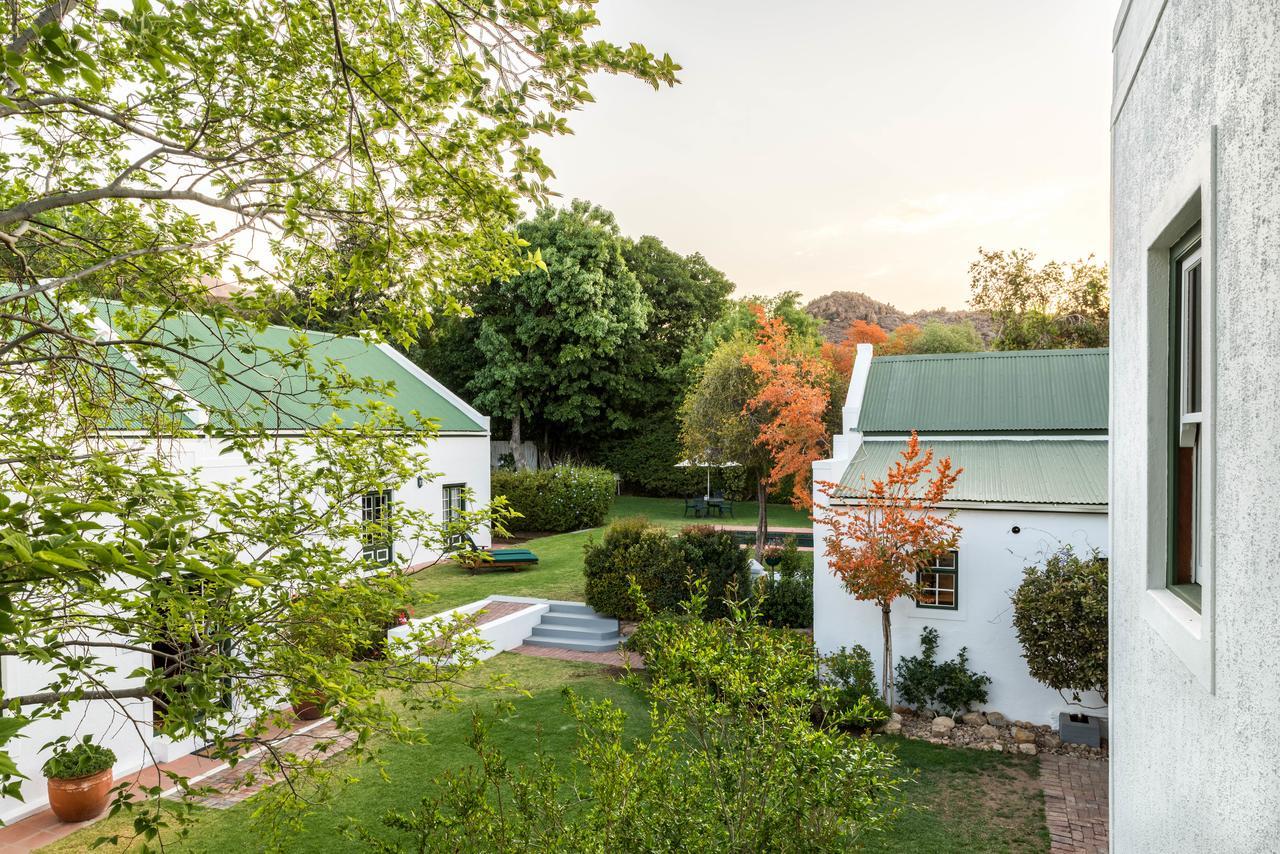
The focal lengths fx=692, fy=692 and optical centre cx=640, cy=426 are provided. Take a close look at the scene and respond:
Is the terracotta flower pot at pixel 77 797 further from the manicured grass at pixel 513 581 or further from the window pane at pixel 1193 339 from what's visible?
the window pane at pixel 1193 339

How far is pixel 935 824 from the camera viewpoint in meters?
7.89

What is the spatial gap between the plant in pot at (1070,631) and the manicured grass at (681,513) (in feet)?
51.8

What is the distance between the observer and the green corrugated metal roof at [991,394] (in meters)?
13.4

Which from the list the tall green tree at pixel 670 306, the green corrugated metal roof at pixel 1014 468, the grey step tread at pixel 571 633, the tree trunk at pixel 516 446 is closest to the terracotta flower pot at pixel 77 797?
the grey step tread at pixel 571 633

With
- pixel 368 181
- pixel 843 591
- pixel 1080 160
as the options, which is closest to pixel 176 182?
pixel 368 181

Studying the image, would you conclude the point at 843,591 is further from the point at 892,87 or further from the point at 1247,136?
the point at 1247,136

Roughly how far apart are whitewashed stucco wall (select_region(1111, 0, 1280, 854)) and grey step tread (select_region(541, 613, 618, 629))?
11.4 metres

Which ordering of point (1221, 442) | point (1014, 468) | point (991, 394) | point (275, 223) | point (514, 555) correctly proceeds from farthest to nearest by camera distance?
point (514, 555), point (991, 394), point (1014, 468), point (275, 223), point (1221, 442)

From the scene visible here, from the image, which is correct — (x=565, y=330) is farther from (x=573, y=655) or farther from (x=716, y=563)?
(x=573, y=655)

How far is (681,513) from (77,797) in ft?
75.2

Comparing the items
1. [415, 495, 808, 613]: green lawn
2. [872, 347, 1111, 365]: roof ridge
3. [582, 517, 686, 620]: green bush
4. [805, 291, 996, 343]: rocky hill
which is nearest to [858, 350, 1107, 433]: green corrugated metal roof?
[872, 347, 1111, 365]: roof ridge

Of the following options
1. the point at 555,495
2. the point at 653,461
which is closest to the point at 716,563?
the point at 555,495

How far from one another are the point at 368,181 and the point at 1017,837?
357 inches

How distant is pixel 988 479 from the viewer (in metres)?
11.7
